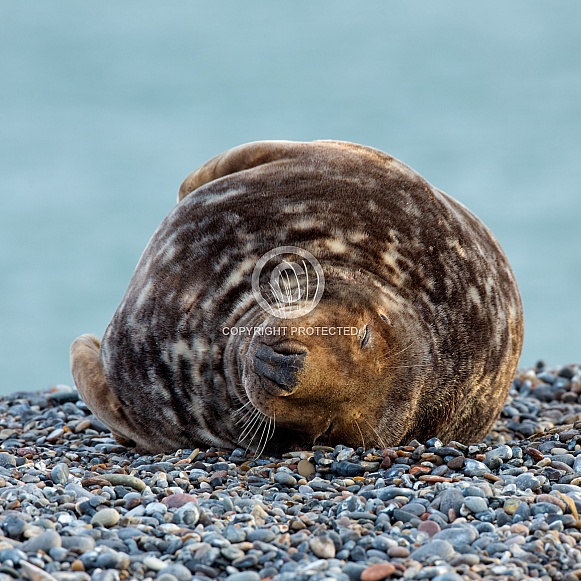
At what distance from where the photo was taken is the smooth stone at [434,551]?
4.87m

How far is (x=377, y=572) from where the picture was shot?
4676mm

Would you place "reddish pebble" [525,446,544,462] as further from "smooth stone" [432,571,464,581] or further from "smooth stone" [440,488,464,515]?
"smooth stone" [432,571,464,581]

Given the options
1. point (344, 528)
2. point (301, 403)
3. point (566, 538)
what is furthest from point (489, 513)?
point (301, 403)

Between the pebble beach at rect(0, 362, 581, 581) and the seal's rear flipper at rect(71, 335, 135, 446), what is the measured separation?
0.30 meters

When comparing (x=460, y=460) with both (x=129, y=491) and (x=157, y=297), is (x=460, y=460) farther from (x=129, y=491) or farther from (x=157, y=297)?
(x=157, y=297)

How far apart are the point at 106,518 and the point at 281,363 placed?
50.5 inches

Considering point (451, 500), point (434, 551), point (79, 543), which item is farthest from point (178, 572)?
point (451, 500)

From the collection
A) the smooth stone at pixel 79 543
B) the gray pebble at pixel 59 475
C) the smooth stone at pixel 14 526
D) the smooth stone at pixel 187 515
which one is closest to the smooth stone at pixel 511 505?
the smooth stone at pixel 187 515

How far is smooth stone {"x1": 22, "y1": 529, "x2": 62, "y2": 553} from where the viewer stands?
16.1 ft

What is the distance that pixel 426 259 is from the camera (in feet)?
23.4

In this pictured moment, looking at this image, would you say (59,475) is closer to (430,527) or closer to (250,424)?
(250,424)

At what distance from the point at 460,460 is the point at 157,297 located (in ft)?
8.26

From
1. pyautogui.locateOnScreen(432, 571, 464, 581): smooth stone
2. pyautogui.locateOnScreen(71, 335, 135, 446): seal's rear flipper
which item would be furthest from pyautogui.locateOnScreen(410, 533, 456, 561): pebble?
pyautogui.locateOnScreen(71, 335, 135, 446): seal's rear flipper

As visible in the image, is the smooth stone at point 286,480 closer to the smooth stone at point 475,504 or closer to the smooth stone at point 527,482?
the smooth stone at point 475,504
